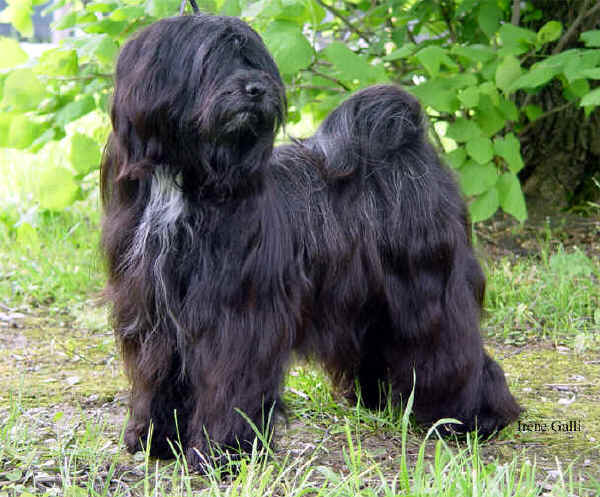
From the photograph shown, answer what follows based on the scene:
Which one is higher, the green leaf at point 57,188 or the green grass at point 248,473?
the green leaf at point 57,188

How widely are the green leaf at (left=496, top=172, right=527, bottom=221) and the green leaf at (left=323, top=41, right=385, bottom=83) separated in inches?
39.2

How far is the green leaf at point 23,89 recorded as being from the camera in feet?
11.8

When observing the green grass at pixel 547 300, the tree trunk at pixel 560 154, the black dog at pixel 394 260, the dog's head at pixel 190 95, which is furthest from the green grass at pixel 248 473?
the tree trunk at pixel 560 154

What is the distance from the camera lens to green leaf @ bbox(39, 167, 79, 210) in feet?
13.2

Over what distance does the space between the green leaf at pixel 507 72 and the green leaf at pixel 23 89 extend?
7.07ft

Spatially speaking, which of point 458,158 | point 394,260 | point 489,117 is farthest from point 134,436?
point 489,117

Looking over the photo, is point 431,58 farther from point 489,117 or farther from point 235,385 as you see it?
point 235,385

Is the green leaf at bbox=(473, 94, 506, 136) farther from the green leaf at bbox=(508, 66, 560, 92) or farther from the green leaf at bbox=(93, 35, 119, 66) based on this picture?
the green leaf at bbox=(93, 35, 119, 66)

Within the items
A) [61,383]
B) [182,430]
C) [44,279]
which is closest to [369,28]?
[44,279]

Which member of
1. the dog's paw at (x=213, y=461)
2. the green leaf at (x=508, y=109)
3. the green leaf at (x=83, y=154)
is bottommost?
the dog's paw at (x=213, y=461)

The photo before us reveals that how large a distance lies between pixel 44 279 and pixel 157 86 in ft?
10.0

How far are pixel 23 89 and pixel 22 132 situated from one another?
1.43 feet

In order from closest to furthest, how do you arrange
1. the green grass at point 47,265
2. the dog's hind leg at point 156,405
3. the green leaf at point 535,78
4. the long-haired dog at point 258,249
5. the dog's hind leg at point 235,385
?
the long-haired dog at point 258,249
the dog's hind leg at point 235,385
the dog's hind leg at point 156,405
the green leaf at point 535,78
the green grass at point 47,265

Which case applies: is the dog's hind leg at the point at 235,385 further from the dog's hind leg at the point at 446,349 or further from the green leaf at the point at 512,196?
the green leaf at the point at 512,196
